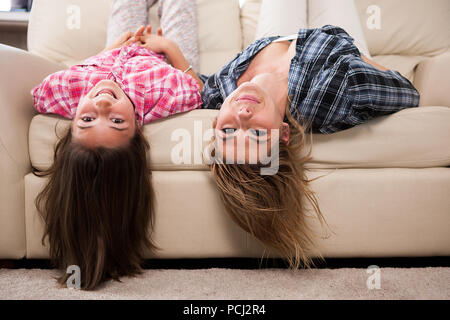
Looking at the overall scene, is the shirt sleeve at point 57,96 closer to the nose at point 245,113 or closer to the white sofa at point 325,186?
the white sofa at point 325,186

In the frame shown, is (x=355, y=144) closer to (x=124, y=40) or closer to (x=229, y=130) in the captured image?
(x=229, y=130)

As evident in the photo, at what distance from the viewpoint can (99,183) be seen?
76 cm

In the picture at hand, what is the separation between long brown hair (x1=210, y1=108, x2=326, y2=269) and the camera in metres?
0.78

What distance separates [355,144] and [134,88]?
634 mm

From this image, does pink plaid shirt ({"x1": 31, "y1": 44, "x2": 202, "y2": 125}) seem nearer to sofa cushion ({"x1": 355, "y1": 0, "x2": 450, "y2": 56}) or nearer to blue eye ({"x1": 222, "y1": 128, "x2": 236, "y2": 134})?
blue eye ({"x1": 222, "y1": 128, "x2": 236, "y2": 134})

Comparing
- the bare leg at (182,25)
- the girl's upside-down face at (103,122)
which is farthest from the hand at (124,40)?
the girl's upside-down face at (103,122)

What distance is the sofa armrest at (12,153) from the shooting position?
31.7 inches

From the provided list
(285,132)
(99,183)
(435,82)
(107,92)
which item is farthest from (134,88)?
Answer: (435,82)

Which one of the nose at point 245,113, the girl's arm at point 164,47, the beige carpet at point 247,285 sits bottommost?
the beige carpet at point 247,285

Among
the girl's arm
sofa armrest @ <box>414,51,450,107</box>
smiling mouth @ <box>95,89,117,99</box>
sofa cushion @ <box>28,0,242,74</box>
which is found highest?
sofa cushion @ <box>28,0,242,74</box>

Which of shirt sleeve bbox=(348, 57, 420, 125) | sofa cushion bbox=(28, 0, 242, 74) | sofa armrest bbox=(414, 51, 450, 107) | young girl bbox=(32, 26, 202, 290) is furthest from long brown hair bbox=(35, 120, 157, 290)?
sofa armrest bbox=(414, 51, 450, 107)

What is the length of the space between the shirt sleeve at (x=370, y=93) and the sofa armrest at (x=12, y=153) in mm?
873

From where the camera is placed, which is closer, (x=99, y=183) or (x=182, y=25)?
(x=99, y=183)
